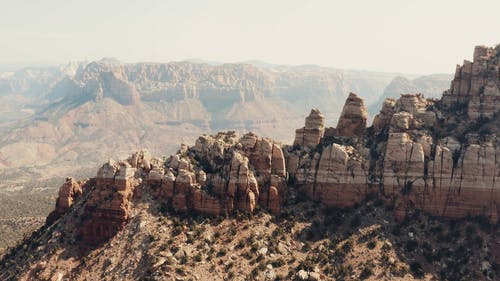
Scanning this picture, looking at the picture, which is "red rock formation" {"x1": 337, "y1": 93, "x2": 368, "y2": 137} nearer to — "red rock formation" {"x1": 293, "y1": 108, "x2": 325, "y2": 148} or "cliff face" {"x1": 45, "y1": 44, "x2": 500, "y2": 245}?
"cliff face" {"x1": 45, "y1": 44, "x2": 500, "y2": 245}

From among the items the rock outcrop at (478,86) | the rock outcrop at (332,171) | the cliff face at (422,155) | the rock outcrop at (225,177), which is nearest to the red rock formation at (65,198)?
the rock outcrop at (225,177)

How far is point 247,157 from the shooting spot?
4277 inches

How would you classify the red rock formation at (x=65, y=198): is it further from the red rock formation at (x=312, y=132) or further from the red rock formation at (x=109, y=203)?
the red rock formation at (x=312, y=132)

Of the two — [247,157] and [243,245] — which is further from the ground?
[247,157]

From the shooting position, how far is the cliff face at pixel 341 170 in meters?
102

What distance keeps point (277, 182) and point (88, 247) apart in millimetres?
39939

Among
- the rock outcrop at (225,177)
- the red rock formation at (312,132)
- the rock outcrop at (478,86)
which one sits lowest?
the rock outcrop at (225,177)

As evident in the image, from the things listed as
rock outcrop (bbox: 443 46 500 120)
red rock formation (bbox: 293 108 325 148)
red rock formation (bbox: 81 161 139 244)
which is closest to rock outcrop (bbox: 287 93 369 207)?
red rock formation (bbox: 293 108 325 148)

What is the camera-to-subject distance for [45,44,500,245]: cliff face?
101938 mm

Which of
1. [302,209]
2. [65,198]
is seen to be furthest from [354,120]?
[65,198]

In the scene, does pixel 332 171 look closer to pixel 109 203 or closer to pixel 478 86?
pixel 478 86

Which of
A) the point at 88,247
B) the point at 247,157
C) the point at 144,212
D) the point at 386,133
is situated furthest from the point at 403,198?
the point at 88,247

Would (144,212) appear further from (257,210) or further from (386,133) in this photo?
(386,133)

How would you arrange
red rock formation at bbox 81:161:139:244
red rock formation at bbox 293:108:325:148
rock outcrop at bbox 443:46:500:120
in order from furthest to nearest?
red rock formation at bbox 293:108:325:148, rock outcrop at bbox 443:46:500:120, red rock formation at bbox 81:161:139:244
